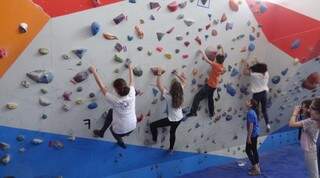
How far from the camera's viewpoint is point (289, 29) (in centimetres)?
614

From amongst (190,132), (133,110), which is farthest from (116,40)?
(190,132)

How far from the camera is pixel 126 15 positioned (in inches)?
181

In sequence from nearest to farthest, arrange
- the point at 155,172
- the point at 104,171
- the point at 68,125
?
the point at 68,125
the point at 104,171
the point at 155,172

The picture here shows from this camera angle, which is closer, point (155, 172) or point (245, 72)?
point (155, 172)

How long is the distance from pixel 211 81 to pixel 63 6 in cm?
212

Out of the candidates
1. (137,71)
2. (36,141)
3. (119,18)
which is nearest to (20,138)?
(36,141)

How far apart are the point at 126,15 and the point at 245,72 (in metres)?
2.06

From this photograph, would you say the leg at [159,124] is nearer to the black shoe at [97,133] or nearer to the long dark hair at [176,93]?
the long dark hair at [176,93]

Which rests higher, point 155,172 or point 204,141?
point 204,141

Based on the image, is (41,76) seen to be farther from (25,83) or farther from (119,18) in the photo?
(119,18)

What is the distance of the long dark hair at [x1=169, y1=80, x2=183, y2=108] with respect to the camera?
5.06m

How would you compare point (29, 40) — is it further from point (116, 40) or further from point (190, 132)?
point (190, 132)

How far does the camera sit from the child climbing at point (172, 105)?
507 centimetres

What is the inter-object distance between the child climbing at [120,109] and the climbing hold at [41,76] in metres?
0.44
